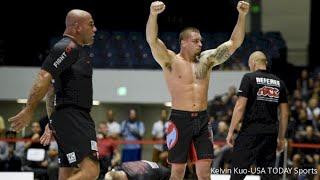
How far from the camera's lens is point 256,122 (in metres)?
7.14

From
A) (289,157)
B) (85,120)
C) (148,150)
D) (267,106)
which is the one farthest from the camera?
(148,150)

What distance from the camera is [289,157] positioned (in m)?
11.2

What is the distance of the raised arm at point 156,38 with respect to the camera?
20.5ft

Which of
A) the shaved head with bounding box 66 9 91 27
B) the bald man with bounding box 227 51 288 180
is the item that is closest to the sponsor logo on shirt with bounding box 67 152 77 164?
the shaved head with bounding box 66 9 91 27

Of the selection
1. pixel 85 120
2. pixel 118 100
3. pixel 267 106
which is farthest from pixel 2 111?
pixel 85 120

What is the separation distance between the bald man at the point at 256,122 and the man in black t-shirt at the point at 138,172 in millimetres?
2041

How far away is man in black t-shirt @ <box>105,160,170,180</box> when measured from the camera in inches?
195

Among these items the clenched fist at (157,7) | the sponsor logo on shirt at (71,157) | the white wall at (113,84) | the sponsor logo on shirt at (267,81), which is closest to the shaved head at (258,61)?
the sponsor logo on shirt at (267,81)

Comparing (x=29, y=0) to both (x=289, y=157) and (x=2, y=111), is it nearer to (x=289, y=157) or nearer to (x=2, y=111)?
(x=2, y=111)

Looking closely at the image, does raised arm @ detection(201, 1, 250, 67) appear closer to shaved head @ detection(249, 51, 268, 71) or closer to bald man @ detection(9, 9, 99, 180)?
shaved head @ detection(249, 51, 268, 71)

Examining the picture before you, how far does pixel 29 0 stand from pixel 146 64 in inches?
157

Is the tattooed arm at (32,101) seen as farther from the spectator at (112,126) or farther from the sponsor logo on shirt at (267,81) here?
the spectator at (112,126)

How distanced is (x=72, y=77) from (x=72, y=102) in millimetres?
191

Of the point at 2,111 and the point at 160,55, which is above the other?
the point at 160,55
